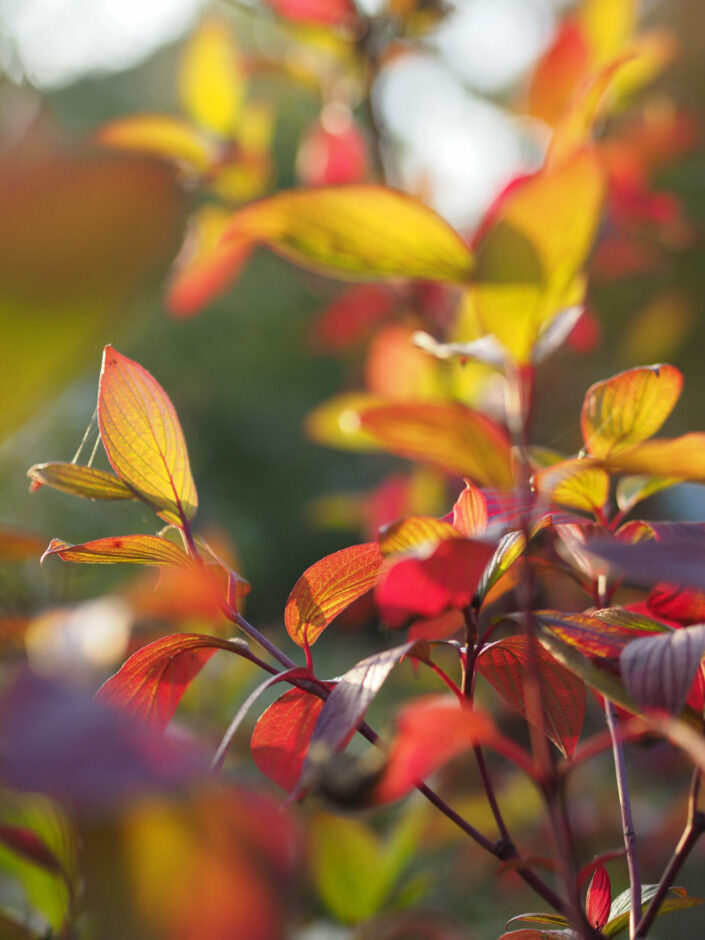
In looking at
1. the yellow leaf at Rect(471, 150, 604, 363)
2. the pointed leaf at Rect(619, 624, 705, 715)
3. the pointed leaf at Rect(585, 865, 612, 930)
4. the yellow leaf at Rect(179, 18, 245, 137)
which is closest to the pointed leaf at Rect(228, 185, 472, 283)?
the yellow leaf at Rect(471, 150, 604, 363)

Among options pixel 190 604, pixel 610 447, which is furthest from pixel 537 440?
pixel 190 604

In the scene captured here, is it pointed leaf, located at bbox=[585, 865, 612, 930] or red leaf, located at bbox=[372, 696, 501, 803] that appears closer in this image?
red leaf, located at bbox=[372, 696, 501, 803]

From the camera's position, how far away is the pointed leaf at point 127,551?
23cm

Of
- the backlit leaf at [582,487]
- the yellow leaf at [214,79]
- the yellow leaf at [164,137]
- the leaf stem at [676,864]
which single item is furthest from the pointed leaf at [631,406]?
the yellow leaf at [214,79]

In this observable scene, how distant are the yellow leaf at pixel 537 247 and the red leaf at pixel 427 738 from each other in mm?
109

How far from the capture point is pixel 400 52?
65cm

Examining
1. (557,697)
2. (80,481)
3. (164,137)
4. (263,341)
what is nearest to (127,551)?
(80,481)

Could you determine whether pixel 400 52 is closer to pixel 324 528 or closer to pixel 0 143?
pixel 0 143

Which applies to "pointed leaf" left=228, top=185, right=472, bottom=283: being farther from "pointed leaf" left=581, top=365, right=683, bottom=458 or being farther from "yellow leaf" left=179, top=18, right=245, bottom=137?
"yellow leaf" left=179, top=18, right=245, bottom=137

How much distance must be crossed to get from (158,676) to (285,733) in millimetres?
46

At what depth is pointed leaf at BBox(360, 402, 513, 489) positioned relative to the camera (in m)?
0.21

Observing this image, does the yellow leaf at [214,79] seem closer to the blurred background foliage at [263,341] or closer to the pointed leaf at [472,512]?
the blurred background foliage at [263,341]

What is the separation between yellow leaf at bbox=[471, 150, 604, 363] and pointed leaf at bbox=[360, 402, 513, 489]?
0.03 metres

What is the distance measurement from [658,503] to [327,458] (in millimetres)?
903
